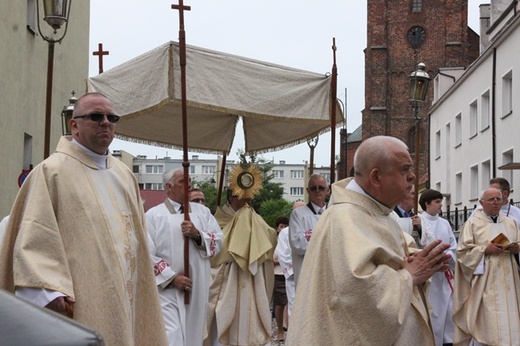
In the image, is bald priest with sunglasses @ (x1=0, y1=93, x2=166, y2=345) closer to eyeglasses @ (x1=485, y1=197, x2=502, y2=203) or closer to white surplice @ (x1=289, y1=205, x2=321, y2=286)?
white surplice @ (x1=289, y1=205, x2=321, y2=286)

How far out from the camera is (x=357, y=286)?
391 cm

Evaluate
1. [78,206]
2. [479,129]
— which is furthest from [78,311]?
[479,129]

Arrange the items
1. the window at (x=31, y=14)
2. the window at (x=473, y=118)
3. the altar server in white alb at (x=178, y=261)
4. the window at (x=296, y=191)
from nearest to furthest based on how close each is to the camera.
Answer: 1. the altar server in white alb at (x=178, y=261)
2. the window at (x=31, y=14)
3. the window at (x=473, y=118)
4. the window at (x=296, y=191)

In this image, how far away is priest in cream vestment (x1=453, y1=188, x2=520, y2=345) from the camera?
1017cm

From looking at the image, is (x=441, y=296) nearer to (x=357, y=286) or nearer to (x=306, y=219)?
(x=306, y=219)

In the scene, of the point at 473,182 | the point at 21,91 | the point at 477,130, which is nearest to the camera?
the point at 21,91

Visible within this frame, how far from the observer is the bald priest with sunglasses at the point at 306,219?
9.74 meters

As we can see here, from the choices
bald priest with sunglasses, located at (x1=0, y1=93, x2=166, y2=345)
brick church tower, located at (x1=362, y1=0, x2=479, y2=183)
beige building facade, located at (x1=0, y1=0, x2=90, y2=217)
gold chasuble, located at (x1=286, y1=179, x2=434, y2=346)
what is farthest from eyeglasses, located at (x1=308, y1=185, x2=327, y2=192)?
brick church tower, located at (x1=362, y1=0, x2=479, y2=183)

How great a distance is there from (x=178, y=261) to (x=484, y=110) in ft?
87.1

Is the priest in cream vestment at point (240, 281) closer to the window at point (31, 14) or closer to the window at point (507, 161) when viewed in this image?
the window at point (31, 14)

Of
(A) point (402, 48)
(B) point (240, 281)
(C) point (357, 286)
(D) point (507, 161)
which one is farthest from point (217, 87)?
(A) point (402, 48)

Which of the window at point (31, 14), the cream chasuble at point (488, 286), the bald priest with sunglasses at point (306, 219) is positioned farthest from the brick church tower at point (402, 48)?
the bald priest with sunglasses at point (306, 219)

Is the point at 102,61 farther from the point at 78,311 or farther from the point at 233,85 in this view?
the point at 78,311

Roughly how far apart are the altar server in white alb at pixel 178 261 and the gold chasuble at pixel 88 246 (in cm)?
292
